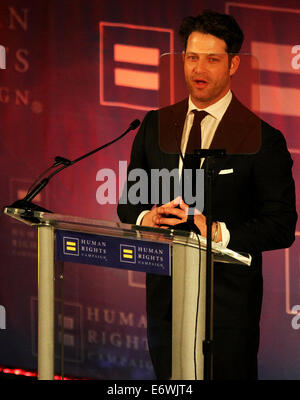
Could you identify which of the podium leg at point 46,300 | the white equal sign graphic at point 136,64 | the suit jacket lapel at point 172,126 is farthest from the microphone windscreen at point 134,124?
the white equal sign graphic at point 136,64

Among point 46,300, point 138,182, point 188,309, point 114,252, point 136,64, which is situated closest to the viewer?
point 188,309

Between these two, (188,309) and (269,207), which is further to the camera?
(269,207)

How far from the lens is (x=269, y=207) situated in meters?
3.48

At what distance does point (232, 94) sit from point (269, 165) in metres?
0.38


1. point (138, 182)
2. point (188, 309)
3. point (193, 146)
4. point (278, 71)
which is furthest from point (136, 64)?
point (188, 309)

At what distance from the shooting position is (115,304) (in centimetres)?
520

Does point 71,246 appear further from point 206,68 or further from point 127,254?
point 206,68

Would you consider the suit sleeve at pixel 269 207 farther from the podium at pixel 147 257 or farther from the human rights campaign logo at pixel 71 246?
the human rights campaign logo at pixel 71 246

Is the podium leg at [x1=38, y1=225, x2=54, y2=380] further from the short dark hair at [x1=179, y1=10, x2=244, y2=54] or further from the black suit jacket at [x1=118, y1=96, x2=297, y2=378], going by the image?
the short dark hair at [x1=179, y1=10, x2=244, y2=54]

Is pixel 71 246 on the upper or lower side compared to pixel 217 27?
lower

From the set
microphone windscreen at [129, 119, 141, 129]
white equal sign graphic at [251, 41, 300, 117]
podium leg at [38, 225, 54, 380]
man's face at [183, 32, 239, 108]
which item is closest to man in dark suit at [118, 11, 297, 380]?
man's face at [183, 32, 239, 108]

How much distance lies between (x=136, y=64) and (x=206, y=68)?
1.61 meters

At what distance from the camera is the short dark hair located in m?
3.51
